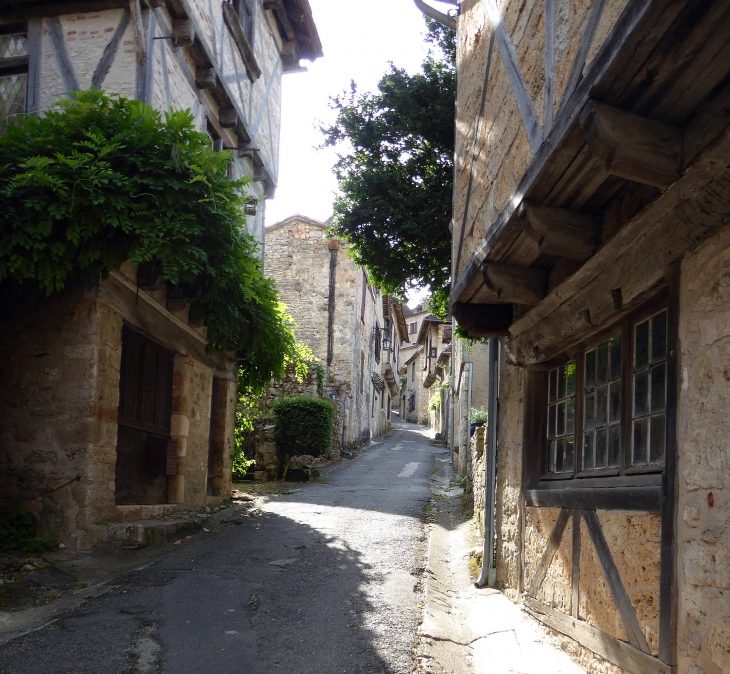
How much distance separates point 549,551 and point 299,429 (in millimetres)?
11694

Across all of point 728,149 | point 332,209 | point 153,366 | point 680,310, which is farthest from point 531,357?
point 332,209

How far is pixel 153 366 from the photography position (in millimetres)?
9062

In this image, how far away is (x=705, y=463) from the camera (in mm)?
2725

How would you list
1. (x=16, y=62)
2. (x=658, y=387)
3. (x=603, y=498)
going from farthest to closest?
(x=16, y=62)
(x=603, y=498)
(x=658, y=387)

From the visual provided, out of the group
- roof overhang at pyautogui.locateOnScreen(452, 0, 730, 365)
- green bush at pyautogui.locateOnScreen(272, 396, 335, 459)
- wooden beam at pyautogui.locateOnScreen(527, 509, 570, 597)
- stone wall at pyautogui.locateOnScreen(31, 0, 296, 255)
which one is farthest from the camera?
green bush at pyautogui.locateOnScreen(272, 396, 335, 459)

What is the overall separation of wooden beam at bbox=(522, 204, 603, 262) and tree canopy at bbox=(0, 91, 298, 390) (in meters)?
3.52

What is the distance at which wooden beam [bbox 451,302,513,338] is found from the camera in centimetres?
569

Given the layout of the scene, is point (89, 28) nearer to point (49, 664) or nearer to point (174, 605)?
point (174, 605)

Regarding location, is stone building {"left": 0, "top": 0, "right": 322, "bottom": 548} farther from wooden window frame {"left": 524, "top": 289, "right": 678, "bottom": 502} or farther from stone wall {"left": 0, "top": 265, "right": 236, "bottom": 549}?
wooden window frame {"left": 524, "top": 289, "right": 678, "bottom": 502}

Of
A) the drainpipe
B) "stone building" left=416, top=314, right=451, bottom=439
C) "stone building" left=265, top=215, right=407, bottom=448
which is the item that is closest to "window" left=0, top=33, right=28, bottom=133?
the drainpipe

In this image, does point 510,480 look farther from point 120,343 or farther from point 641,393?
point 120,343

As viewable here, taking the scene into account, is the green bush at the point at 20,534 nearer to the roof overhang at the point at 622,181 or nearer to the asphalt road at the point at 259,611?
the asphalt road at the point at 259,611

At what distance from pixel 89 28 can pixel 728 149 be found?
23.4 ft

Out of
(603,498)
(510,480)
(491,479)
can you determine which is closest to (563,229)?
(603,498)
